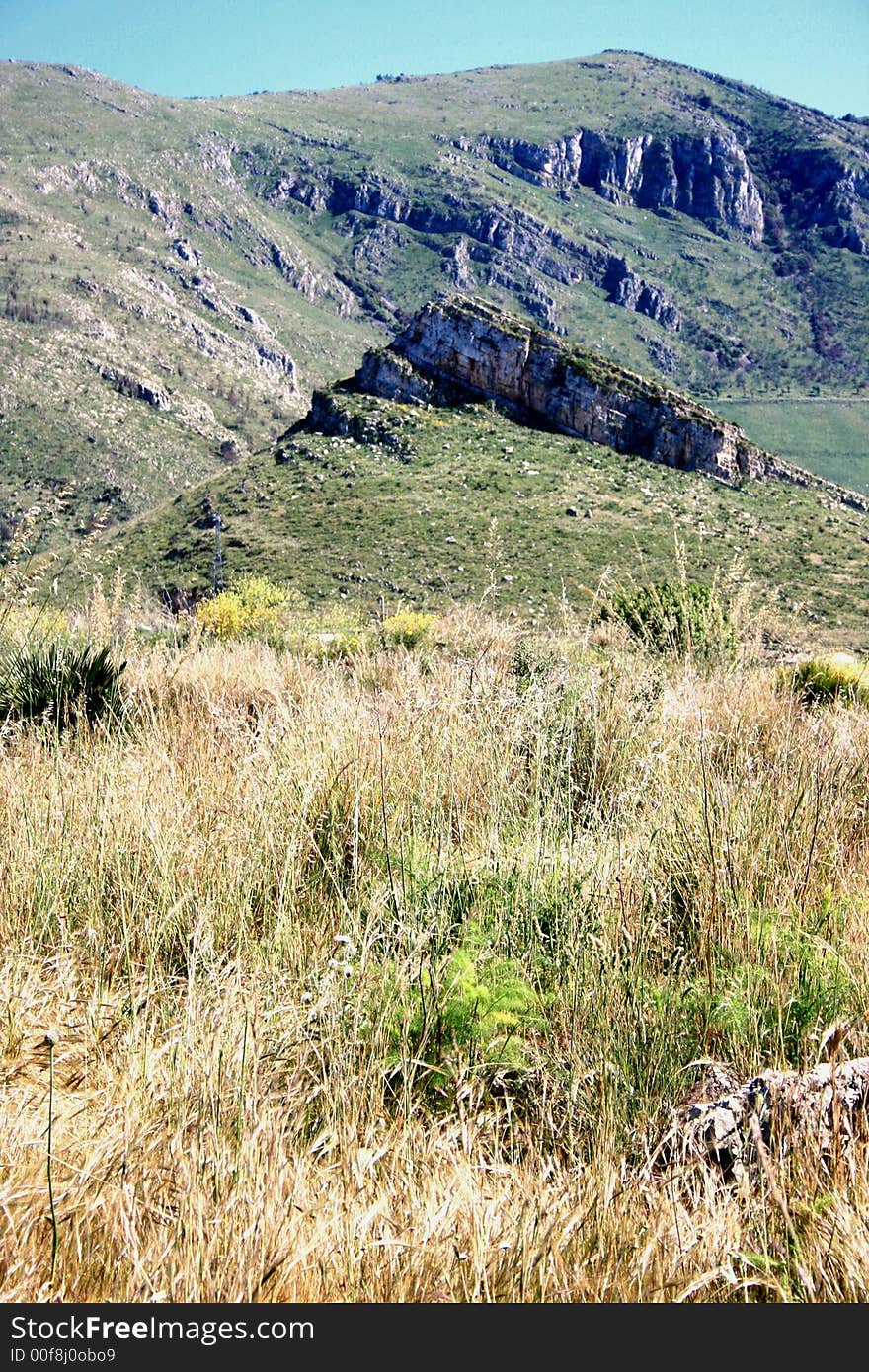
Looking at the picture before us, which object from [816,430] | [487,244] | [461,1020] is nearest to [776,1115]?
[461,1020]

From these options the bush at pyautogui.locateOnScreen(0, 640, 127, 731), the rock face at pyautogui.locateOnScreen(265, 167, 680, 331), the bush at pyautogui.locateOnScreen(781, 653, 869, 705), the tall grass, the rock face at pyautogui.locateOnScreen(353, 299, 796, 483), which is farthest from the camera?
the rock face at pyautogui.locateOnScreen(265, 167, 680, 331)

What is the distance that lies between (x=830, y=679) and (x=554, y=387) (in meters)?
40.4

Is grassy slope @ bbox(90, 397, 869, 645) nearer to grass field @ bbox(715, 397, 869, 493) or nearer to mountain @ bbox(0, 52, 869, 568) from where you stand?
mountain @ bbox(0, 52, 869, 568)

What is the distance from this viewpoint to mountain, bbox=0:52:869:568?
249 ft

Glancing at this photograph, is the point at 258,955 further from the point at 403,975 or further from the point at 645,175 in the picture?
the point at 645,175

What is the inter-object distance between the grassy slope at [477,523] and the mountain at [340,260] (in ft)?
62.1

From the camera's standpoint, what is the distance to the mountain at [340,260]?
76.0 m

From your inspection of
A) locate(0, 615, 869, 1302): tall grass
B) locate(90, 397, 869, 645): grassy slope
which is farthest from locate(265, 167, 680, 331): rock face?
locate(0, 615, 869, 1302): tall grass

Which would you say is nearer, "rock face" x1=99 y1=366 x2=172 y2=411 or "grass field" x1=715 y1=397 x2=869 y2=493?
"rock face" x1=99 y1=366 x2=172 y2=411

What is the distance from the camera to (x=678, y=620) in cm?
867

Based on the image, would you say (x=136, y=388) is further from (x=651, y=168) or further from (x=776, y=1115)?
(x=651, y=168)

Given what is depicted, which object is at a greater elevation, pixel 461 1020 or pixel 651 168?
pixel 651 168

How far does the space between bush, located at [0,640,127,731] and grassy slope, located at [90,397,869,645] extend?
21144 millimetres
